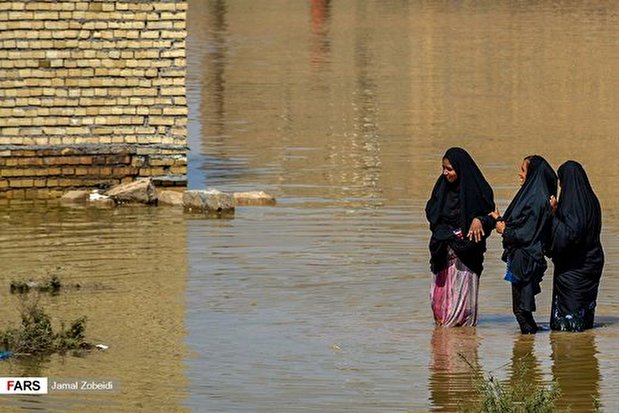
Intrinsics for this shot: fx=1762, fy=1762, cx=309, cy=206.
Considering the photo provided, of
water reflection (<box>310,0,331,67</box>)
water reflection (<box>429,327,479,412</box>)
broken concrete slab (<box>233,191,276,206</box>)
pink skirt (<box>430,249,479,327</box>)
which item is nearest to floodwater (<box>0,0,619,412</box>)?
water reflection (<box>429,327,479,412</box>)

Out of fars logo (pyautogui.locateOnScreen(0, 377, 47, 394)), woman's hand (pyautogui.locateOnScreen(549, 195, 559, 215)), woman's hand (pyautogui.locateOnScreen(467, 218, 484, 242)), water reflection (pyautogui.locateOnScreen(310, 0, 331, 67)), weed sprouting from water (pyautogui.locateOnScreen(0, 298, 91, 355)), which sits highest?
water reflection (pyautogui.locateOnScreen(310, 0, 331, 67))

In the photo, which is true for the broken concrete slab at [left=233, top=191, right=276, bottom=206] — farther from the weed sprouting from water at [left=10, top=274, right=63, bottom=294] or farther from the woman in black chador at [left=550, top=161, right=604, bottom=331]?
the woman in black chador at [left=550, top=161, right=604, bottom=331]

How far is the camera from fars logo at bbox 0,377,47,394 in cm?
983

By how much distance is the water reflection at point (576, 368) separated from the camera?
9.76 m

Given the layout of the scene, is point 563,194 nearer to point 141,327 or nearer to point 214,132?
point 141,327

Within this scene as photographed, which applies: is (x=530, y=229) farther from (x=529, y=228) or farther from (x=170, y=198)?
(x=170, y=198)

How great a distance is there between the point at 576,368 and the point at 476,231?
1174mm

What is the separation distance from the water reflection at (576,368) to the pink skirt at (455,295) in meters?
0.57

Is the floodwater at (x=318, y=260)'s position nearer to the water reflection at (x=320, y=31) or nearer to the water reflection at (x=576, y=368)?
the water reflection at (x=576, y=368)

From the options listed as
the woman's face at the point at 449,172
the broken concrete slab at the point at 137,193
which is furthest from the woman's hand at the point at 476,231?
the broken concrete slab at the point at 137,193

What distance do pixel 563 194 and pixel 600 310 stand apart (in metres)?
1.53

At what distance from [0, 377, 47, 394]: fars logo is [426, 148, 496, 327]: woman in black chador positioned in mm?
2823

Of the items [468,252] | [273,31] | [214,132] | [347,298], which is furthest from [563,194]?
[273,31]

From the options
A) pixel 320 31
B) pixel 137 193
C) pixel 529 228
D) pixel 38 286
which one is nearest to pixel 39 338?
pixel 38 286
